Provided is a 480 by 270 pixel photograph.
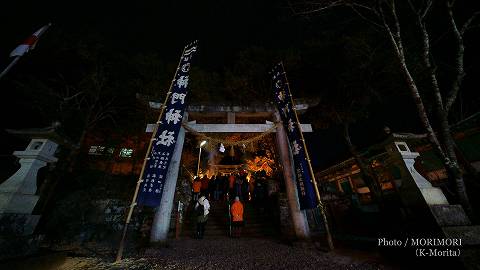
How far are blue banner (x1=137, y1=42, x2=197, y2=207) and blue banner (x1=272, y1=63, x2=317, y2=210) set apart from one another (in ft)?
12.4

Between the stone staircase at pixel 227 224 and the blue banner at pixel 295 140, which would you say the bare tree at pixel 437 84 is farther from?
the stone staircase at pixel 227 224

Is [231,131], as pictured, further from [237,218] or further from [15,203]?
[15,203]

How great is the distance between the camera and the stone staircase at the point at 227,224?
9.13m

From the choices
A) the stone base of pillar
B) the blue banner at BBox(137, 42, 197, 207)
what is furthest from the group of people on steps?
the stone base of pillar

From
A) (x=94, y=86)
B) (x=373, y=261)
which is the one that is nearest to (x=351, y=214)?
(x=373, y=261)

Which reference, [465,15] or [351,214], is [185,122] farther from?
[465,15]

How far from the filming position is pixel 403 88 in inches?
438

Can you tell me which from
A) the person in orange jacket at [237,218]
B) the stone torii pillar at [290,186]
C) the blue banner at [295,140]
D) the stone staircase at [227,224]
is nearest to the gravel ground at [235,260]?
the stone torii pillar at [290,186]

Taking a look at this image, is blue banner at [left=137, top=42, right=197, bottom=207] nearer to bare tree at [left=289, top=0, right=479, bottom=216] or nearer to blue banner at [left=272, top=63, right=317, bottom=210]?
blue banner at [left=272, top=63, right=317, bottom=210]

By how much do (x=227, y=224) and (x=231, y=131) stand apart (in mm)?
4998

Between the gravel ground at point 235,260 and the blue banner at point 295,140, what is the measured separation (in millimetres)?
1363

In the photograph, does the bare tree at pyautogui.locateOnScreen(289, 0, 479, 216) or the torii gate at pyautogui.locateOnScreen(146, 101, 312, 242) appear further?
the torii gate at pyautogui.locateOnScreen(146, 101, 312, 242)

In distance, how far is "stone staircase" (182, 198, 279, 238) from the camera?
30.0ft

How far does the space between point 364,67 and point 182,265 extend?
11.6m
